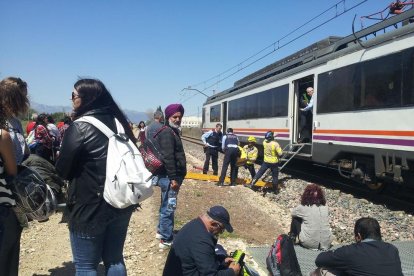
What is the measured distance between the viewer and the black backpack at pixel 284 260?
4.35m

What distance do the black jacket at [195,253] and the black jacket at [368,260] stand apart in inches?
40.3

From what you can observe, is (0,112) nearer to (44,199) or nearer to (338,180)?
(44,199)

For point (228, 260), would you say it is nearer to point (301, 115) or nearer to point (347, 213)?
point (347, 213)

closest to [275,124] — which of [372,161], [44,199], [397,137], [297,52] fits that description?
[297,52]

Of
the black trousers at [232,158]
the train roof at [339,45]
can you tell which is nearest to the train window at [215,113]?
the train roof at [339,45]

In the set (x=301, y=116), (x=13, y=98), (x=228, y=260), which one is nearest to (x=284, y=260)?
(x=228, y=260)

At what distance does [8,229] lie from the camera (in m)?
3.36

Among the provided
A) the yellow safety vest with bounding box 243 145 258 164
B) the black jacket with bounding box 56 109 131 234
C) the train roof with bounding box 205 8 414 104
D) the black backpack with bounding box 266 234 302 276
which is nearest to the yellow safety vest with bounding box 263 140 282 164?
the yellow safety vest with bounding box 243 145 258 164

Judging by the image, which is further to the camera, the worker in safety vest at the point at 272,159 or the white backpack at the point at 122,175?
the worker in safety vest at the point at 272,159

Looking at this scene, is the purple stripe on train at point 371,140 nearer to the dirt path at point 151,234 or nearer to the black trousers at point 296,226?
the dirt path at point 151,234

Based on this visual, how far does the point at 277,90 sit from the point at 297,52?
7.22 ft

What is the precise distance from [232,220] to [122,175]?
483cm

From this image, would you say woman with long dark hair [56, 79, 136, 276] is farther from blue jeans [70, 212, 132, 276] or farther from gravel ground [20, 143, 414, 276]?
gravel ground [20, 143, 414, 276]

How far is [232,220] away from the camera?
754cm
